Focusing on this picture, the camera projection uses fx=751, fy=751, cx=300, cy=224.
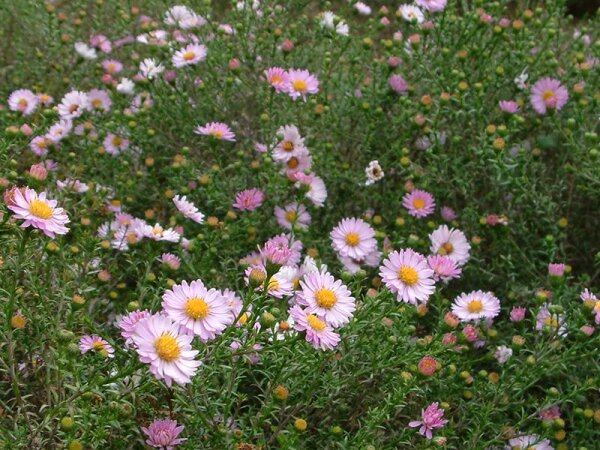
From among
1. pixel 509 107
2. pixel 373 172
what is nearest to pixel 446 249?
pixel 373 172

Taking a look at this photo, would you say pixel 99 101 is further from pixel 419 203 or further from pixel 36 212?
pixel 36 212

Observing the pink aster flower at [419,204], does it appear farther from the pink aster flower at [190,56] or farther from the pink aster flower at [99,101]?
the pink aster flower at [99,101]

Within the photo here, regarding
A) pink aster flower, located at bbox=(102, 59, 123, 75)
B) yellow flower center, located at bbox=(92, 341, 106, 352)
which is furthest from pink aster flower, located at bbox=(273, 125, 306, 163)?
yellow flower center, located at bbox=(92, 341, 106, 352)

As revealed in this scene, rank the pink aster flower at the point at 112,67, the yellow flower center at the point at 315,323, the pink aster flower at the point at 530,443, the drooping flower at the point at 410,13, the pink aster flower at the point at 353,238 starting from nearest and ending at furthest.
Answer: the yellow flower center at the point at 315,323, the pink aster flower at the point at 530,443, the pink aster flower at the point at 353,238, the drooping flower at the point at 410,13, the pink aster flower at the point at 112,67


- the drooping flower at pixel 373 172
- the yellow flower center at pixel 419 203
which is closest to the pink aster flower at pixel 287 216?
the drooping flower at pixel 373 172

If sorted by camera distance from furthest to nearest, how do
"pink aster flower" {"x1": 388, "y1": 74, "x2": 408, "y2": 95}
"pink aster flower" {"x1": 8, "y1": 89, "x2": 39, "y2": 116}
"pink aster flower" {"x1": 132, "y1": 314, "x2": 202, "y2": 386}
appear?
"pink aster flower" {"x1": 8, "y1": 89, "x2": 39, "y2": 116}, "pink aster flower" {"x1": 388, "y1": 74, "x2": 408, "y2": 95}, "pink aster flower" {"x1": 132, "y1": 314, "x2": 202, "y2": 386}

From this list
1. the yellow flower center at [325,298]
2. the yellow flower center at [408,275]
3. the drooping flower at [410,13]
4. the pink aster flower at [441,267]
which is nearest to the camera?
the yellow flower center at [325,298]

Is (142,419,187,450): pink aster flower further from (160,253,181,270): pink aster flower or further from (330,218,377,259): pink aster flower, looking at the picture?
(330,218,377,259): pink aster flower
